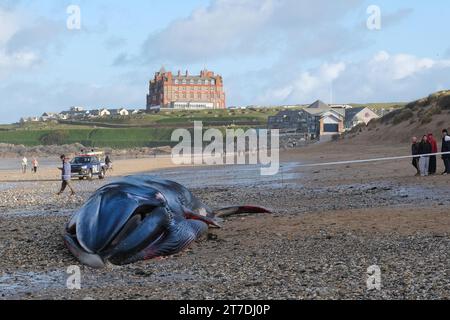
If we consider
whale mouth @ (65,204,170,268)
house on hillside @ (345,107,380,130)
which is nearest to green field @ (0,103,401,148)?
house on hillside @ (345,107,380,130)

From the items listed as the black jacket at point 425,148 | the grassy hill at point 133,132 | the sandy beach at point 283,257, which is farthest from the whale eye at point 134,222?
the grassy hill at point 133,132

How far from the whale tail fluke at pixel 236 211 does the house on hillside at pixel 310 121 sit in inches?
3312

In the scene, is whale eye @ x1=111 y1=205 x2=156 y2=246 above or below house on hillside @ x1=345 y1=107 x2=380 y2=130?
below

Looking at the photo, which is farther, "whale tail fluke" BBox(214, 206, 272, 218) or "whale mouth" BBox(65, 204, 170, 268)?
"whale tail fluke" BBox(214, 206, 272, 218)

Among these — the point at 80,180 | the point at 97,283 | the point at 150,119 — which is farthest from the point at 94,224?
the point at 150,119

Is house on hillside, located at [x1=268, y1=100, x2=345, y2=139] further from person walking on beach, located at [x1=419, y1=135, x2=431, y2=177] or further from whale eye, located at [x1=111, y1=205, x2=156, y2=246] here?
whale eye, located at [x1=111, y1=205, x2=156, y2=246]

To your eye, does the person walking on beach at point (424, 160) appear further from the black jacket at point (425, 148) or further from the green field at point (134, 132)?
the green field at point (134, 132)

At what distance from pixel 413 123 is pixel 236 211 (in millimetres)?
42677

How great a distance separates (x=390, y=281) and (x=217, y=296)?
2163 mm

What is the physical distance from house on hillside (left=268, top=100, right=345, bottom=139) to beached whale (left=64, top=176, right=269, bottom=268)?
293 feet

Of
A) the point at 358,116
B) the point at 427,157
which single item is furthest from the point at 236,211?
the point at 358,116

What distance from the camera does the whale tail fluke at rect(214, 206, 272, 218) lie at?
16.8 m

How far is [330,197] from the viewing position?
20.8 metres

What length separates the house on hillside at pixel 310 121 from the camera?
102125 mm
